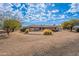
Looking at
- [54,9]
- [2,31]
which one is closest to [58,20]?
[54,9]

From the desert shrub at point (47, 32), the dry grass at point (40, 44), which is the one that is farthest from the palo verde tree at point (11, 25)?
the desert shrub at point (47, 32)

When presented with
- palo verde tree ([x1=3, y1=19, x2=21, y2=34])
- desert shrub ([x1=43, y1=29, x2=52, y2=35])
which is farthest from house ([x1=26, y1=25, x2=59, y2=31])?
palo verde tree ([x1=3, y1=19, x2=21, y2=34])

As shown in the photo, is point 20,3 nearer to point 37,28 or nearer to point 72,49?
point 37,28

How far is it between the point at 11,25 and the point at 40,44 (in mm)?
552

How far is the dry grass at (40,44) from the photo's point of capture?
5574 mm

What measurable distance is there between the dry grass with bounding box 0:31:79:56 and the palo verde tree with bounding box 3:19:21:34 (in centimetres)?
8

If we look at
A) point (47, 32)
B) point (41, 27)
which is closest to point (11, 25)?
point (41, 27)

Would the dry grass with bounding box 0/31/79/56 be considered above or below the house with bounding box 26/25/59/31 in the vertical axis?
below

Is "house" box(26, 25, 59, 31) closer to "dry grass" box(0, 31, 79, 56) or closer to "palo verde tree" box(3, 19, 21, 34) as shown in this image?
"dry grass" box(0, 31, 79, 56)

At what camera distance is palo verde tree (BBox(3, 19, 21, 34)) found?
5641mm

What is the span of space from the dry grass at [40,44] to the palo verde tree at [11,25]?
81mm

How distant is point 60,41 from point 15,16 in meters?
0.82

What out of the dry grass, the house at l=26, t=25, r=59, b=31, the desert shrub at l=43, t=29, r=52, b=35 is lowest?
the dry grass

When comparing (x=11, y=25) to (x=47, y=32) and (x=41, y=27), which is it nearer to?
(x=41, y=27)
